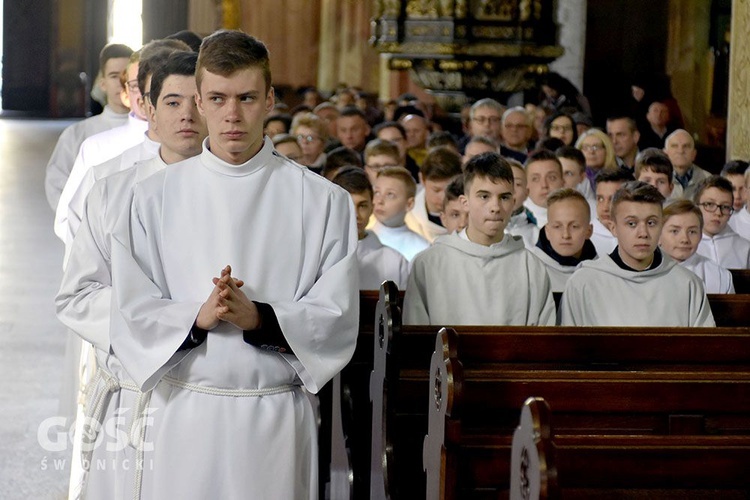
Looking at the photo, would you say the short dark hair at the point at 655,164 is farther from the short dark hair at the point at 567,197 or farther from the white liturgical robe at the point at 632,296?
the white liturgical robe at the point at 632,296

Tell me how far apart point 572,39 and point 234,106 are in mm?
11205

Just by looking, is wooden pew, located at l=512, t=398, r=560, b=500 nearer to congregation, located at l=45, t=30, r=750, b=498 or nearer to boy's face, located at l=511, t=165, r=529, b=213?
congregation, located at l=45, t=30, r=750, b=498

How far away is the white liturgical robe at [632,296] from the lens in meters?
5.12

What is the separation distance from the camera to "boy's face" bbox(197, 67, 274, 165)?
3211 mm

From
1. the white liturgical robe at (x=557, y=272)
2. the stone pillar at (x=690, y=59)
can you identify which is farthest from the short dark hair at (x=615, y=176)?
the stone pillar at (x=690, y=59)

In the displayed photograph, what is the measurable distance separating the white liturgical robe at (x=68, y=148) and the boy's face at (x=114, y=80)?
0.22 feet

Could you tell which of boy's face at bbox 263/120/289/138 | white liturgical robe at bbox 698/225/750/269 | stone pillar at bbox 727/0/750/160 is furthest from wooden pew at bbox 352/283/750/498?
boy's face at bbox 263/120/289/138

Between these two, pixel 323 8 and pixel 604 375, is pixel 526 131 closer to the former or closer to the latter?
pixel 604 375

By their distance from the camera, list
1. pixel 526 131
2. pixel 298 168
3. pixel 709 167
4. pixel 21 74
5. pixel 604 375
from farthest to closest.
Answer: pixel 21 74 → pixel 709 167 → pixel 526 131 → pixel 604 375 → pixel 298 168

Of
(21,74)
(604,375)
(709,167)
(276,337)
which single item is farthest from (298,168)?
(21,74)

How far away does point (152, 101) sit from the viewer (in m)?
3.89

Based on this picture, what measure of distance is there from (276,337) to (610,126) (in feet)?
24.4

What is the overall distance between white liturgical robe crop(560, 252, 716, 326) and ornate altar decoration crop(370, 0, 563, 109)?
7325 millimetres

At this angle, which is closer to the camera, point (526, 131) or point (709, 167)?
point (526, 131)
